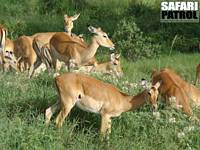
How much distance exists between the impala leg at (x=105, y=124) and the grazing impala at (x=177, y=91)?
0.62 m

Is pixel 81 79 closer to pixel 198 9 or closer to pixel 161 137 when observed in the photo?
pixel 161 137

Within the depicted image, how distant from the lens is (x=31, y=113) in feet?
26.5

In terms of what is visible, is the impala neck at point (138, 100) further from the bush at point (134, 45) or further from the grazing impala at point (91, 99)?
the bush at point (134, 45)

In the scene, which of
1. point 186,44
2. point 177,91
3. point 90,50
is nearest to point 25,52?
point 90,50

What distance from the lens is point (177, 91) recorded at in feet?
29.5

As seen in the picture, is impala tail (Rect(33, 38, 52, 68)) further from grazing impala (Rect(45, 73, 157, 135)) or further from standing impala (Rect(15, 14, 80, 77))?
grazing impala (Rect(45, 73, 157, 135))

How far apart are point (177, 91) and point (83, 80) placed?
1.52 meters

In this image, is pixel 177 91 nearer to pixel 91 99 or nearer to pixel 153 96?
pixel 153 96

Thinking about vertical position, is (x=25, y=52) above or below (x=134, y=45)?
→ above

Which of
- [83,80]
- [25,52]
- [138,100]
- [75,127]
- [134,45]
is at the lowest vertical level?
[134,45]

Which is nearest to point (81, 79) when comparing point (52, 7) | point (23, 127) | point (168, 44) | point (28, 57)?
point (23, 127)

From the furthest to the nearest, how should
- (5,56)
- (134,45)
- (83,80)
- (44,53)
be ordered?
1. (134,45)
2. (44,53)
3. (5,56)
4. (83,80)

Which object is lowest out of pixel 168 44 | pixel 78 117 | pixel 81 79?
pixel 168 44

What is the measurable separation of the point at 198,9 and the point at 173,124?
1304 cm
